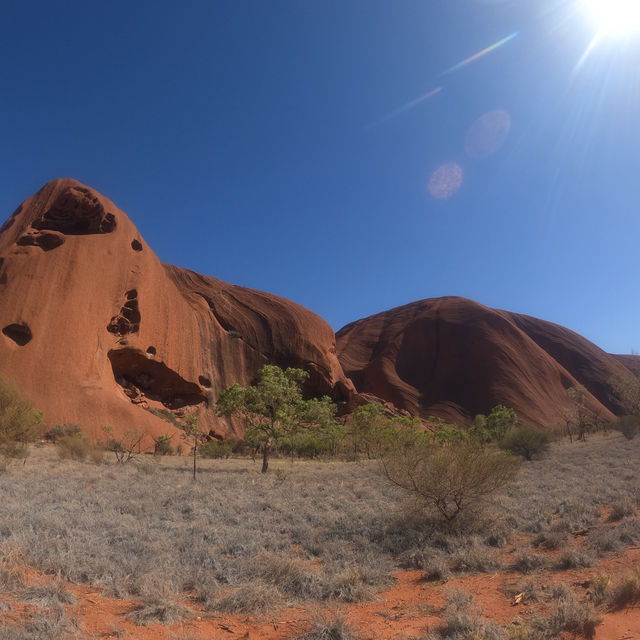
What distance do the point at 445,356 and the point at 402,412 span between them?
879 inches

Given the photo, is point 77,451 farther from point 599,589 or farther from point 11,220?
point 11,220

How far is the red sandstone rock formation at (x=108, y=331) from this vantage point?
28188 millimetres

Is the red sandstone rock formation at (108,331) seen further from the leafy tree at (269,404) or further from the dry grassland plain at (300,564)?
the dry grassland plain at (300,564)

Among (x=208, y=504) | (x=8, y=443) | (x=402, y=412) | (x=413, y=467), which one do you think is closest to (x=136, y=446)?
(x=8, y=443)

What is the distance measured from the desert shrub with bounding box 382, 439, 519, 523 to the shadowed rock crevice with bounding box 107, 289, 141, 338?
32602 mm


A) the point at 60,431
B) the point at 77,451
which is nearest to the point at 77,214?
the point at 60,431

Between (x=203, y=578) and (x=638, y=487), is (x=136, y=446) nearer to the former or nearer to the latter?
(x=203, y=578)

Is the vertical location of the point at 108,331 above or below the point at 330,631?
above

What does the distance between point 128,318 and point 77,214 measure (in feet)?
41.4

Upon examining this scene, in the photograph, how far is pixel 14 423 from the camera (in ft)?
47.5

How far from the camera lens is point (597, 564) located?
5.11 meters

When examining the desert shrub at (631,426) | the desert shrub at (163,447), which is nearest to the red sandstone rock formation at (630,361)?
the desert shrub at (631,426)

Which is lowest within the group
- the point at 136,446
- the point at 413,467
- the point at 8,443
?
the point at 136,446

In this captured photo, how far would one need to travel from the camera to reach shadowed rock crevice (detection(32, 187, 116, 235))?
38188mm
